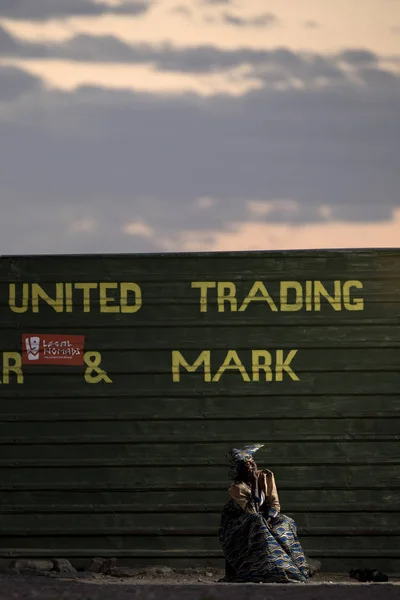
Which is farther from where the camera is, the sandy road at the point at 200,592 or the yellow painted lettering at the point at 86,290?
the yellow painted lettering at the point at 86,290

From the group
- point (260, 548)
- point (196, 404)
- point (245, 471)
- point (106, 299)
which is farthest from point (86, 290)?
point (260, 548)

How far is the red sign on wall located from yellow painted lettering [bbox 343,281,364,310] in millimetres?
2442

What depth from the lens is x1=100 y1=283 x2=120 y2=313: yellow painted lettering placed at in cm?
1167

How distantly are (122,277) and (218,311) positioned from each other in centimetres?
94

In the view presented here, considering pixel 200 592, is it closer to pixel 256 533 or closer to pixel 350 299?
pixel 256 533

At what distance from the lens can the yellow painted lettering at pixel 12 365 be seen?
11742mm

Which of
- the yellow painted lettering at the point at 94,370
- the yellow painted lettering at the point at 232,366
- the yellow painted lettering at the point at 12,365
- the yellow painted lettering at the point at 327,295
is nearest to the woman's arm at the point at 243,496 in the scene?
the yellow painted lettering at the point at 232,366

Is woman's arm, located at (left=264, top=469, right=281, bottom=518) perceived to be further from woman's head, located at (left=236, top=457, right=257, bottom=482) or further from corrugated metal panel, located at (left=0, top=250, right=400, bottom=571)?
corrugated metal panel, located at (left=0, top=250, right=400, bottom=571)

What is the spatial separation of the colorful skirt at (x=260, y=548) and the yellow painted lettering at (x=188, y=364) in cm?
142

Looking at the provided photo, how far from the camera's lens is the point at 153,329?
1166cm

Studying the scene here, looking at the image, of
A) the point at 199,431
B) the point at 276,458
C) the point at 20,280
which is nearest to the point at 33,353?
the point at 20,280

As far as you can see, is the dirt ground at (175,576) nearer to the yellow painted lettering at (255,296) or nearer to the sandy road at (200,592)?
the sandy road at (200,592)

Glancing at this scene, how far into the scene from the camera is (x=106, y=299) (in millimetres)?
11688

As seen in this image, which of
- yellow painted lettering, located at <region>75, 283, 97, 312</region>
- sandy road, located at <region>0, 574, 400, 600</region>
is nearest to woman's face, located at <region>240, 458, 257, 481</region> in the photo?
sandy road, located at <region>0, 574, 400, 600</region>
